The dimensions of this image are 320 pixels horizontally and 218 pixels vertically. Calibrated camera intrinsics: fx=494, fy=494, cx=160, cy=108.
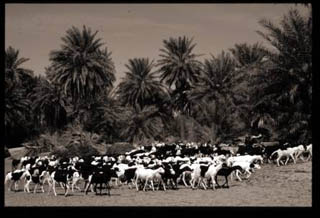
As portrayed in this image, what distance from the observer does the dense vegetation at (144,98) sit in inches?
867

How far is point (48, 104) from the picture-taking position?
27.9 meters

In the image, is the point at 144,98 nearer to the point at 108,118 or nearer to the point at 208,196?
the point at 108,118

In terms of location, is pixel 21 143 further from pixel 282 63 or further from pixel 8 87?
pixel 282 63

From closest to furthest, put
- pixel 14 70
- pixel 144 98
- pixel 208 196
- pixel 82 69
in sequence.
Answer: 1. pixel 208 196
2. pixel 14 70
3. pixel 82 69
4. pixel 144 98

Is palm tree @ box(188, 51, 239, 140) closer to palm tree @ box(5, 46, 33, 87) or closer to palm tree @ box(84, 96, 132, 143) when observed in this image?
palm tree @ box(84, 96, 132, 143)

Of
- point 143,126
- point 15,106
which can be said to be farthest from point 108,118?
point 15,106

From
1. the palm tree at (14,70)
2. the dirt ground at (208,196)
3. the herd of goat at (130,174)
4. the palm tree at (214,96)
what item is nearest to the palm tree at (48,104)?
the palm tree at (14,70)

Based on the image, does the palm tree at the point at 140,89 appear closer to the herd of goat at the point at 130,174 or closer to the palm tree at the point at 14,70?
the palm tree at the point at 14,70

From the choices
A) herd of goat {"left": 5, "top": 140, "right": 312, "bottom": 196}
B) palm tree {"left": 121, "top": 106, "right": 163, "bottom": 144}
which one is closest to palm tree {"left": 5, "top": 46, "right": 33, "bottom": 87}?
herd of goat {"left": 5, "top": 140, "right": 312, "bottom": 196}

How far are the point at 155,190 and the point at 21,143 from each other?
10.5 meters

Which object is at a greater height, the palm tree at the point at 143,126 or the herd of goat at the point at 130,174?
the palm tree at the point at 143,126

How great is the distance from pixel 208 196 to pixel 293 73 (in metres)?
7.51

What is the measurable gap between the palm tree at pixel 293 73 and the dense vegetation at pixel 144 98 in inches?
13.0

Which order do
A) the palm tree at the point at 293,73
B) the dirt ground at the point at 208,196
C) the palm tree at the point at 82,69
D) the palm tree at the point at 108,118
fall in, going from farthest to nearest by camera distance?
1. the palm tree at the point at 108,118
2. the palm tree at the point at 82,69
3. the palm tree at the point at 293,73
4. the dirt ground at the point at 208,196
